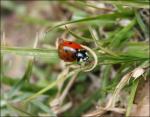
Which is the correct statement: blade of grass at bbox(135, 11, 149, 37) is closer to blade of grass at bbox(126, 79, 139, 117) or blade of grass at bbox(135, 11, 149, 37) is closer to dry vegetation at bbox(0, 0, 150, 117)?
dry vegetation at bbox(0, 0, 150, 117)

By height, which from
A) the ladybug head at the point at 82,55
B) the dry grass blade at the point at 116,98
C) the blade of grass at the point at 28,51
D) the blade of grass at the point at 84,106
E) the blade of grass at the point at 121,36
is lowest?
the blade of grass at the point at 84,106

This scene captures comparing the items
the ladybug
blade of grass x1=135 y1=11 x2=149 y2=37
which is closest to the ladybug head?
the ladybug

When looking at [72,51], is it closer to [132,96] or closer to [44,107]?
[132,96]

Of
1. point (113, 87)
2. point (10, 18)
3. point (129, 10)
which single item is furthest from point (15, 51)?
point (10, 18)

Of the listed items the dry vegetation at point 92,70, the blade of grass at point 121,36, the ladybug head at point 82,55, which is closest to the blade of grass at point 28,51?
the dry vegetation at point 92,70

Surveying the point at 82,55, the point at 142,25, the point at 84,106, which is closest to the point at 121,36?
the point at 142,25

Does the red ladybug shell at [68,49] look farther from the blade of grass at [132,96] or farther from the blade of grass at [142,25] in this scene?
the blade of grass at [142,25]

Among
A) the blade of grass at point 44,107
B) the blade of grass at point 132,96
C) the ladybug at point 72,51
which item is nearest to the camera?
the blade of grass at point 132,96

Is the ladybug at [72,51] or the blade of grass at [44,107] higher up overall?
the ladybug at [72,51]

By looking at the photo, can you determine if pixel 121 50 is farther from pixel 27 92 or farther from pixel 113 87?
pixel 27 92
